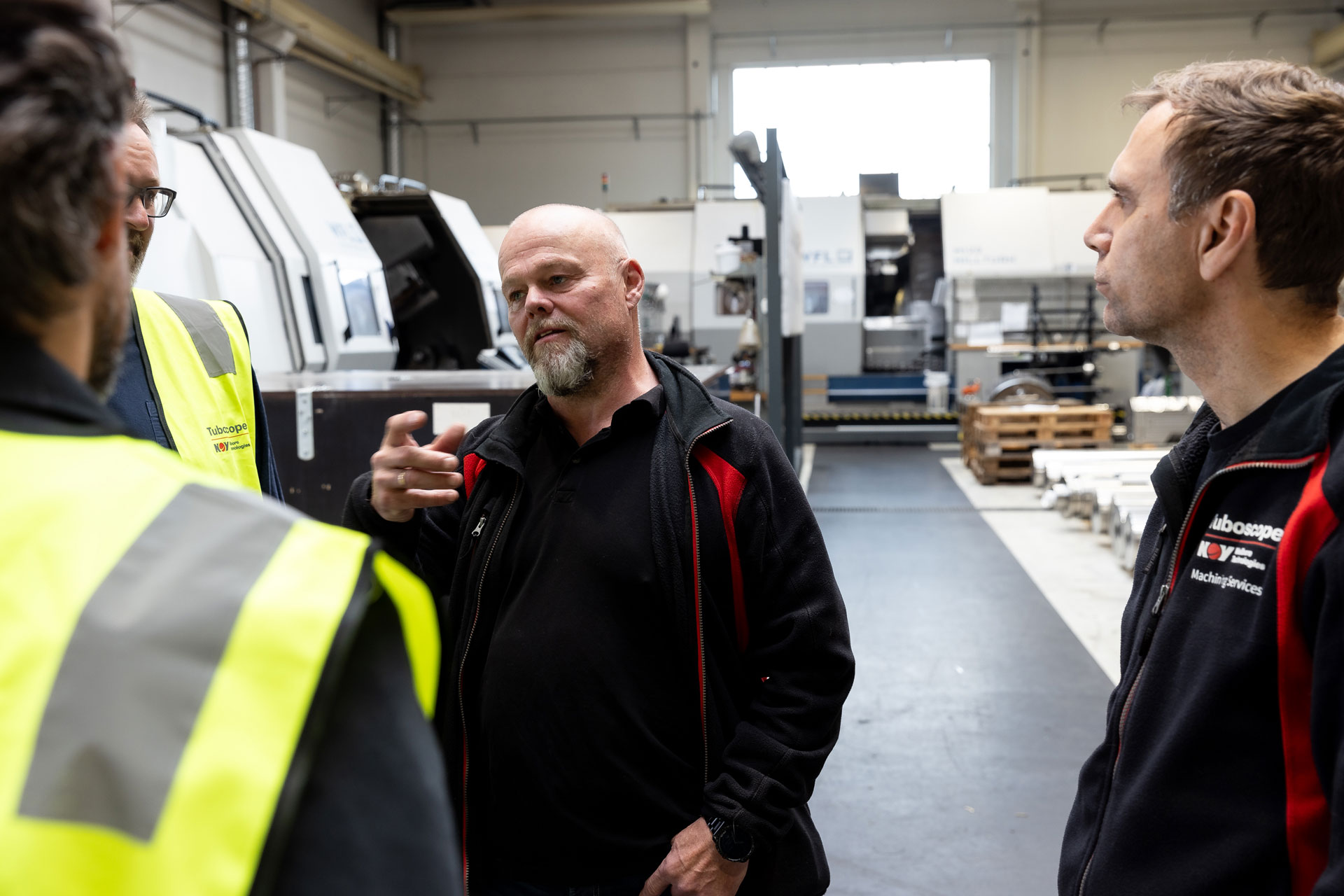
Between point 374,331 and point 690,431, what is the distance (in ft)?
17.9

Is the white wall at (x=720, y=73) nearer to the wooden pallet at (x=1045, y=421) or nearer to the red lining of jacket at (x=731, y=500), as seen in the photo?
the wooden pallet at (x=1045, y=421)

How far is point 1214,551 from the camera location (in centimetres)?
117

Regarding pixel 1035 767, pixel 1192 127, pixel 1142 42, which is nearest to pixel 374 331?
pixel 1035 767

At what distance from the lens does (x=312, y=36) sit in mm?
11078

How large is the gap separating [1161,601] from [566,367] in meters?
0.97

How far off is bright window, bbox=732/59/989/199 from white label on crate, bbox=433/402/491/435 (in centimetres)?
1166

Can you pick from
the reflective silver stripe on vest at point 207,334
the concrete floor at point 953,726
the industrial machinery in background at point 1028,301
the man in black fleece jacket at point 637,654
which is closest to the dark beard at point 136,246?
the reflective silver stripe on vest at point 207,334

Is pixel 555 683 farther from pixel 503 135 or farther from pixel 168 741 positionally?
pixel 503 135

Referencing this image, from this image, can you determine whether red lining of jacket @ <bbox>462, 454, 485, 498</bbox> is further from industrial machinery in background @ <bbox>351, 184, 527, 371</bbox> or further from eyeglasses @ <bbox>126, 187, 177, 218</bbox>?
industrial machinery in background @ <bbox>351, 184, 527, 371</bbox>

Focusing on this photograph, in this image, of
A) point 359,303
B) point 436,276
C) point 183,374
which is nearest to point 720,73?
point 436,276

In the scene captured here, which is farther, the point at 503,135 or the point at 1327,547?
the point at 503,135

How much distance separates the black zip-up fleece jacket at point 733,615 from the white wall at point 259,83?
7.54 m

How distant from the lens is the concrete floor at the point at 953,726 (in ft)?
9.69

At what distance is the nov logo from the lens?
115 cm
